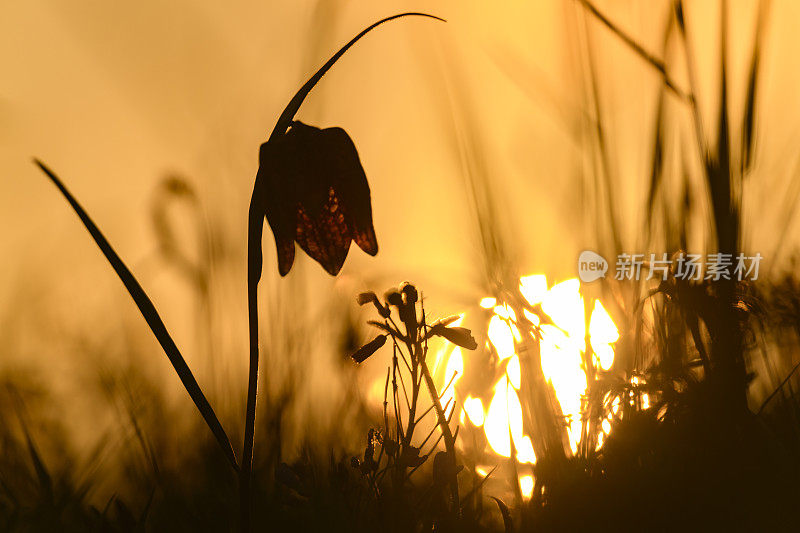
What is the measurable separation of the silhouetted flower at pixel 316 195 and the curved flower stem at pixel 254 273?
0.02 m

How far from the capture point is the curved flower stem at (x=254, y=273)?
2.46ft

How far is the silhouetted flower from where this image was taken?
0.82m

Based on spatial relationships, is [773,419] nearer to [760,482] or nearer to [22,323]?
[760,482]

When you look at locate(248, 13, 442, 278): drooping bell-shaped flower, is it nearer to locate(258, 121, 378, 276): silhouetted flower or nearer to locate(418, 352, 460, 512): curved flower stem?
locate(258, 121, 378, 276): silhouetted flower

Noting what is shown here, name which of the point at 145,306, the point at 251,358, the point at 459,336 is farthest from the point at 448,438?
the point at 145,306

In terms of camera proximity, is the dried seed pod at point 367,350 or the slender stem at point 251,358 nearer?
the slender stem at point 251,358

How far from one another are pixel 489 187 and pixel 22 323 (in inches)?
45.4

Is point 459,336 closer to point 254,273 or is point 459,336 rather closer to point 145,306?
point 254,273

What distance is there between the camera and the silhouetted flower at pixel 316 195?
0.82 meters

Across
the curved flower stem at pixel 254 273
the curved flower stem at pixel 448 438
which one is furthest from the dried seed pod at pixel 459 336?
the curved flower stem at pixel 254 273

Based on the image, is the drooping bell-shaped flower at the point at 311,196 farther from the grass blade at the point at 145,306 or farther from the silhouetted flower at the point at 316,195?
the grass blade at the point at 145,306

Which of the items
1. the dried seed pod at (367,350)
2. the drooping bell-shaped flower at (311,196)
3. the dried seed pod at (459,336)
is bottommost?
the dried seed pod at (367,350)

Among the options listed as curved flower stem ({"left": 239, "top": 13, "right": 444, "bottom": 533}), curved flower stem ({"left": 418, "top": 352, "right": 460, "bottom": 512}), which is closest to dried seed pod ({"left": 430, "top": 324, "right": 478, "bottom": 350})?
curved flower stem ({"left": 418, "top": 352, "right": 460, "bottom": 512})

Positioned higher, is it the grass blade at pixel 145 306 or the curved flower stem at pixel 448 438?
the grass blade at pixel 145 306
